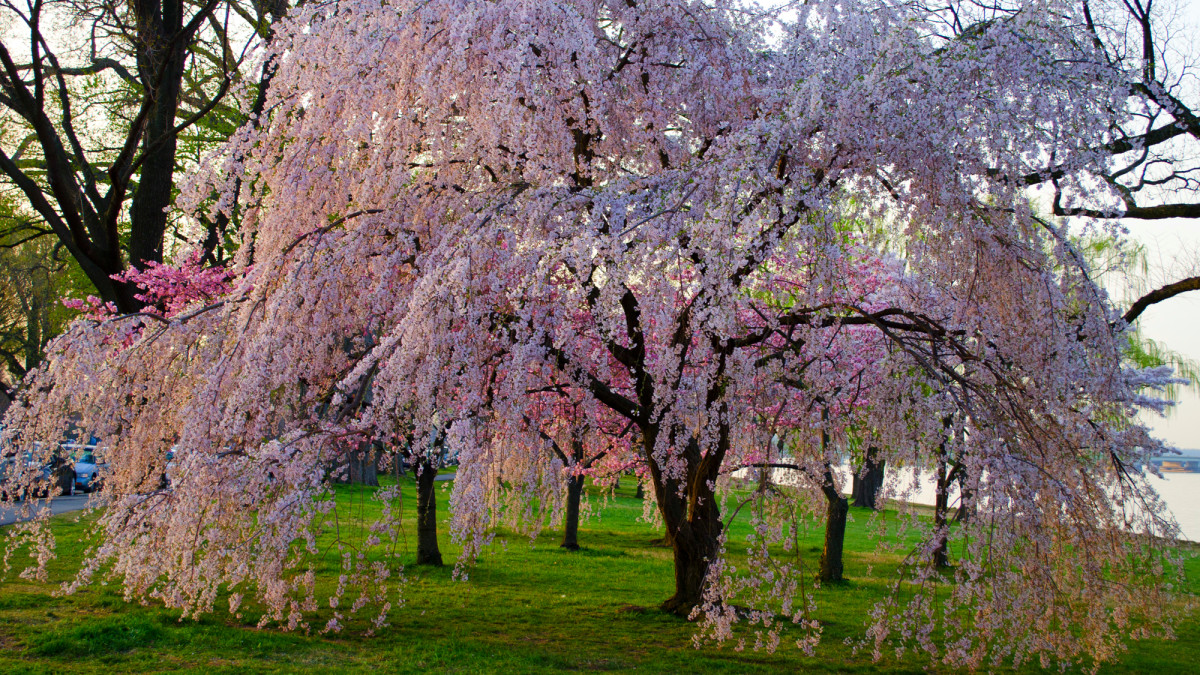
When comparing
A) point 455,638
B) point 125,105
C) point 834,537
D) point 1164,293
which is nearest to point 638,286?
point 455,638

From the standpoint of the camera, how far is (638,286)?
17.8 feet

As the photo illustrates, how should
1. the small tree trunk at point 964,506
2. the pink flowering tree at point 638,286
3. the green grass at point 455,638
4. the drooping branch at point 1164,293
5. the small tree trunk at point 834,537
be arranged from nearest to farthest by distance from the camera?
the pink flowering tree at point 638,286, the small tree trunk at point 964,506, the green grass at point 455,638, the drooping branch at point 1164,293, the small tree trunk at point 834,537

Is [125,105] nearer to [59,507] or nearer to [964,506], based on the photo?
[59,507]

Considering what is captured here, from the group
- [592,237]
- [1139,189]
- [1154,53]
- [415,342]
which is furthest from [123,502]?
[1154,53]

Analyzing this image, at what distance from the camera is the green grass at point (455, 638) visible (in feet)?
19.1

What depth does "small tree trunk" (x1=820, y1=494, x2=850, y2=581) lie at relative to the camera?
11539 millimetres

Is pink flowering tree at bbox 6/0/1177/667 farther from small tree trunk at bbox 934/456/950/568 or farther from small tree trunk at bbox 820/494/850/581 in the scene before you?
small tree trunk at bbox 820/494/850/581

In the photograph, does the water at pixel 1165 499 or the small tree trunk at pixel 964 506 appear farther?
the water at pixel 1165 499

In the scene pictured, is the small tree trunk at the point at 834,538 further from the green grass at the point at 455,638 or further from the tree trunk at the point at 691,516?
the tree trunk at the point at 691,516

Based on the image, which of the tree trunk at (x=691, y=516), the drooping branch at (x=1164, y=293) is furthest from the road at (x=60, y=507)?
the drooping branch at (x=1164, y=293)

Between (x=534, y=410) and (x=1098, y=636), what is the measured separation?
4.33m

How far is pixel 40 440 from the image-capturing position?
6.45 meters

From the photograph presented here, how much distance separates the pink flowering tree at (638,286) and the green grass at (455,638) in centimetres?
80

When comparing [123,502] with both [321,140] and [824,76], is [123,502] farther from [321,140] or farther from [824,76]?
[824,76]
